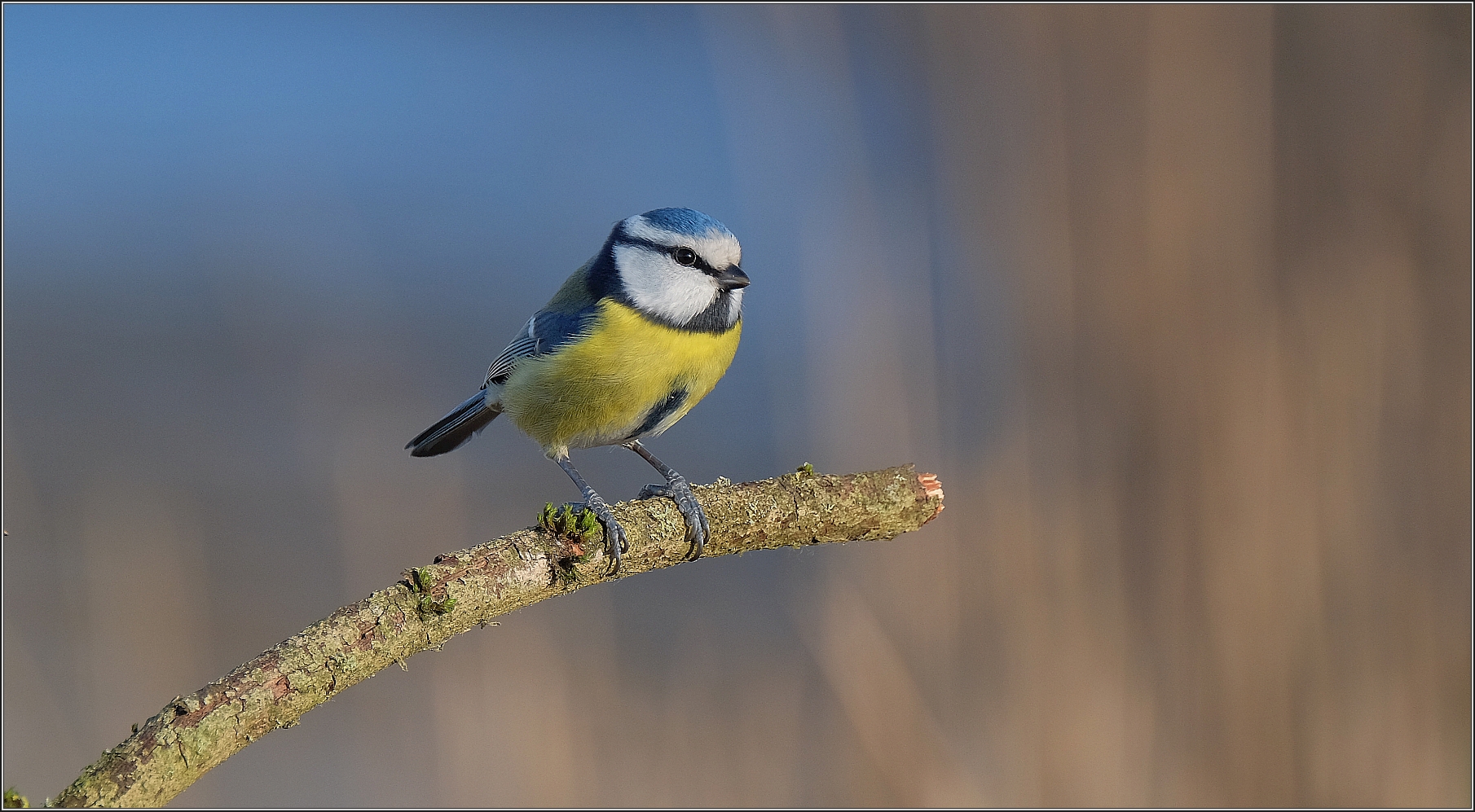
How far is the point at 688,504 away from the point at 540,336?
49 centimetres

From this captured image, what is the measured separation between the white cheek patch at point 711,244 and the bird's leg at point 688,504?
0.33 m

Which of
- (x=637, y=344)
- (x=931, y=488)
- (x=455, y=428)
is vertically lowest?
(x=931, y=488)

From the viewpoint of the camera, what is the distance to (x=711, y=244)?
146 cm

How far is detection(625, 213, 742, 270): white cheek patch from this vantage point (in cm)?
146

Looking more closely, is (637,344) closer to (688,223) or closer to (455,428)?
(688,223)

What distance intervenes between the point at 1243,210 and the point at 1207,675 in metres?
1.23

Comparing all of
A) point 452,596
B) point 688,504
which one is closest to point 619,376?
point 688,504

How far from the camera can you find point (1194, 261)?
2531mm

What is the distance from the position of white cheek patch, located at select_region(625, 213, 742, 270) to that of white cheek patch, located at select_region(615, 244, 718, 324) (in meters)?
0.03

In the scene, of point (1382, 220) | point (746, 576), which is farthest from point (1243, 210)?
point (746, 576)

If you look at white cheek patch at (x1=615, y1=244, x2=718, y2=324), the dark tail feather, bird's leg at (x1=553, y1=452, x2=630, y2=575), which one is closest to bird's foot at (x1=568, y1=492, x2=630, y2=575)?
bird's leg at (x1=553, y1=452, x2=630, y2=575)

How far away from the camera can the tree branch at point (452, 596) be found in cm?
71

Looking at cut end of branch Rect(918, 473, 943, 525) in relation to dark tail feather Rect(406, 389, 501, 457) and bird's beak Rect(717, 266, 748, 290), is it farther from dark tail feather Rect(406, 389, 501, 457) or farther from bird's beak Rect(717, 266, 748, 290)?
dark tail feather Rect(406, 389, 501, 457)

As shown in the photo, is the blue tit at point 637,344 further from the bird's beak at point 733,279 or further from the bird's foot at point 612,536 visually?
the bird's foot at point 612,536
